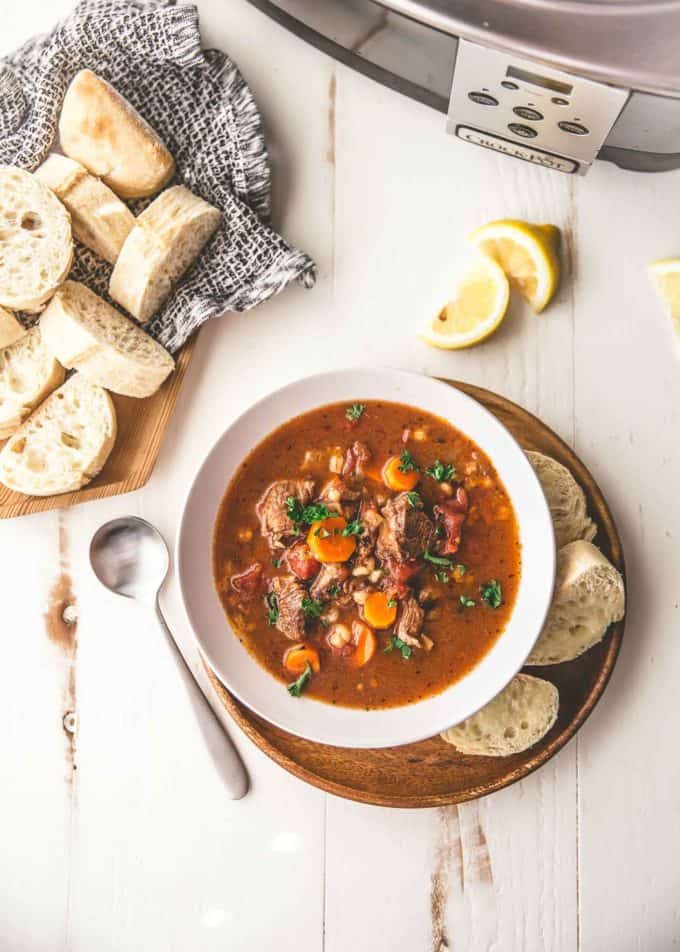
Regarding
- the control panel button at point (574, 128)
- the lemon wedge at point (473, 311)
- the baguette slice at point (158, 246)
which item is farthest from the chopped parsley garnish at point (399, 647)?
the control panel button at point (574, 128)

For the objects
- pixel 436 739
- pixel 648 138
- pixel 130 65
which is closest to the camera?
pixel 648 138

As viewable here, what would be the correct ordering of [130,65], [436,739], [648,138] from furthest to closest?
[130,65], [436,739], [648,138]

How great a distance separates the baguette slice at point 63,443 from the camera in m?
2.72

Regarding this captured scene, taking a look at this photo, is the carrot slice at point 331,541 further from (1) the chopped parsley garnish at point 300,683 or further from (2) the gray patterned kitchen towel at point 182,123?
(2) the gray patterned kitchen towel at point 182,123

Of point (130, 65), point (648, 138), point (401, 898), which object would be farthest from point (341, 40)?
point (401, 898)

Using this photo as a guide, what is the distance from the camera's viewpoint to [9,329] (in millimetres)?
2703

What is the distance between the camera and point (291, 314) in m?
2.85

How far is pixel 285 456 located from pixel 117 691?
905 mm

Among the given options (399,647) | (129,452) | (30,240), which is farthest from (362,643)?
(30,240)

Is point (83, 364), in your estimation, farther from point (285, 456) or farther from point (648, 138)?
point (648, 138)

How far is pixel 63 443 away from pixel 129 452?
0.19m

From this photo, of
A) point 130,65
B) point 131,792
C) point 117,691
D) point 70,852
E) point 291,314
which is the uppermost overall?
point 130,65

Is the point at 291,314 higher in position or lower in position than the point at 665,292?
lower

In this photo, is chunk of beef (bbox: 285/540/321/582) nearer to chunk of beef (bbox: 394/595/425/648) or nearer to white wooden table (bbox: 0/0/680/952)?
chunk of beef (bbox: 394/595/425/648)
